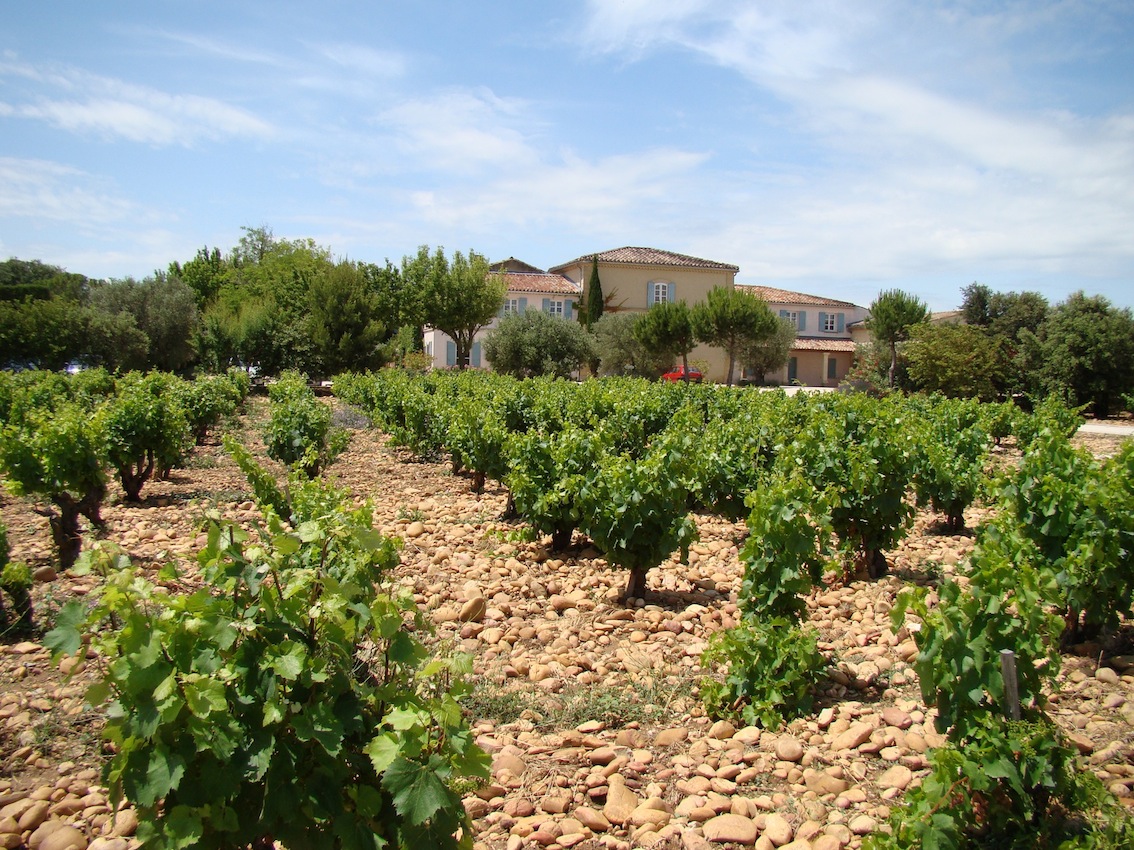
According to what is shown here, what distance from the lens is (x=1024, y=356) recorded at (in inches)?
1061

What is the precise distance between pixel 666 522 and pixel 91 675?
3.81 m

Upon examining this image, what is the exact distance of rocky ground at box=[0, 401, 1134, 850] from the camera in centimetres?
315

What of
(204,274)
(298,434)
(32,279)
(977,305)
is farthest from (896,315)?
(32,279)

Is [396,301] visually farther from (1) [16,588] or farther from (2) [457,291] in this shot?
(1) [16,588]

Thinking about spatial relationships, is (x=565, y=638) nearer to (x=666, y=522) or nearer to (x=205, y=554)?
(x=666, y=522)

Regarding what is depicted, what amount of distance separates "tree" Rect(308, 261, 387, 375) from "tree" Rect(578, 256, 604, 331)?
46.4 ft

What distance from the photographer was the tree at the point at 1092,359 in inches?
987

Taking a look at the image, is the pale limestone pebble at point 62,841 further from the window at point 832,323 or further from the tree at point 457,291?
the window at point 832,323

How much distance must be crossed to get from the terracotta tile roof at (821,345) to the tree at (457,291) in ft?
66.6

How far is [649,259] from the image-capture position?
47.1m

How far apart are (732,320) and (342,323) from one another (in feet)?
60.2

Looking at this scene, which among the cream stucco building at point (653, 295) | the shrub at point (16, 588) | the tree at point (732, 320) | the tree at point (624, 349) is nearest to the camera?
the shrub at point (16, 588)

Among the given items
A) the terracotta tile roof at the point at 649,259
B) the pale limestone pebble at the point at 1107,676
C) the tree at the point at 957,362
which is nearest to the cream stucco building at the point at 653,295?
the terracotta tile roof at the point at 649,259

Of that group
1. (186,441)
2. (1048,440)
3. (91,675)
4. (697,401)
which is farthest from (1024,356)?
(91,675)
